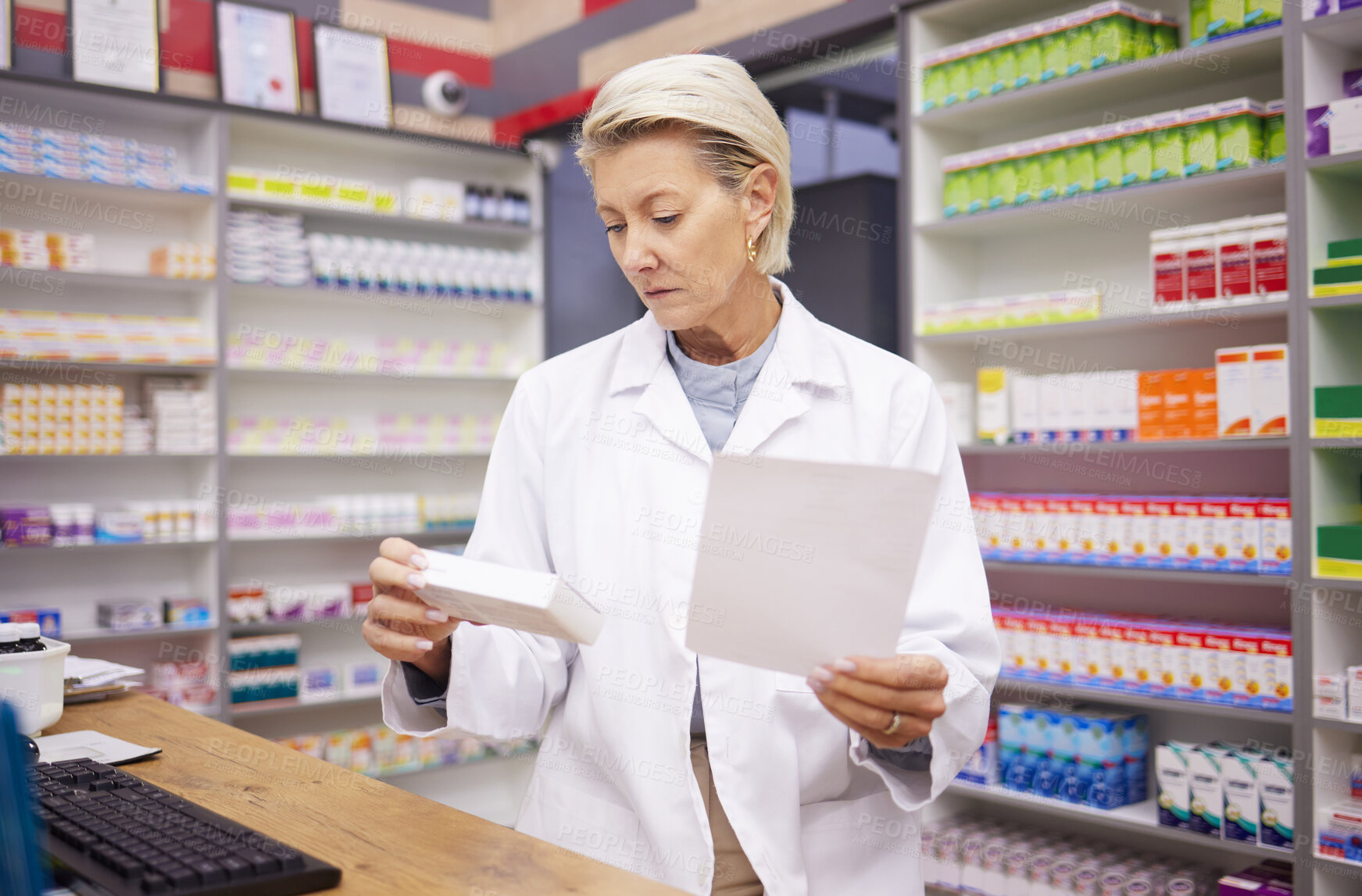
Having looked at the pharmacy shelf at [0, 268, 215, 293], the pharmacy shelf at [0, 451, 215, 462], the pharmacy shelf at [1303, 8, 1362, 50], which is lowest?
the pharmacy shelf at [0, 451, 215, 462]


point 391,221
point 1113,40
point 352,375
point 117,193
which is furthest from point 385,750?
point 1113,40

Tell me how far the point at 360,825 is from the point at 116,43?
3.88 m

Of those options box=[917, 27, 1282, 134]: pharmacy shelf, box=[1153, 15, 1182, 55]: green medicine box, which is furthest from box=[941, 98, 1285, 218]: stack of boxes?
box=[1153, 15, 1182, 55]: green medicine box

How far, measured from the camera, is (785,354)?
1.61 metres

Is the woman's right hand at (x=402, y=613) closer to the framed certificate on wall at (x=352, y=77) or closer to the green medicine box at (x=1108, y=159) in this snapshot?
the green medicine box at (x=1108, y=159)

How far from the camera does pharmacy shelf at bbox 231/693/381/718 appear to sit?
14.0ft

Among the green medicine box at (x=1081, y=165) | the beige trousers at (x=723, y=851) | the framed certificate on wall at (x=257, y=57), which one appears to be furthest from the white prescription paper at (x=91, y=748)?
the framed certificate on wall at (x=257, y=57)

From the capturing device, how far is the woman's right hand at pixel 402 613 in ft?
3.98

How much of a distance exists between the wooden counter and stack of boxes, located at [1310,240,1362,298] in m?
2.42

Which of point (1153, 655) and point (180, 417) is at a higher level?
point (180, 417)

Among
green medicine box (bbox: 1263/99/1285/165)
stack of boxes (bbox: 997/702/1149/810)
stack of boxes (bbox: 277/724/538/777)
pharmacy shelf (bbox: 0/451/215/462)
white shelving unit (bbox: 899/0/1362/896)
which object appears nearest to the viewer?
white shelving unit (bbox: 899/0/1362/896)

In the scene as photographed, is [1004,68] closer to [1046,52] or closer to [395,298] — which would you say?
[1046,52]

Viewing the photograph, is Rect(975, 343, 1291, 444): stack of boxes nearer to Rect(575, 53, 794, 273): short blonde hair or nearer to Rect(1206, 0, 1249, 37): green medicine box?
Rect(1206, 0, 1249, 37): green medicine box

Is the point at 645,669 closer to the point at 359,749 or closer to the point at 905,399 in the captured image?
the point at 905,399
